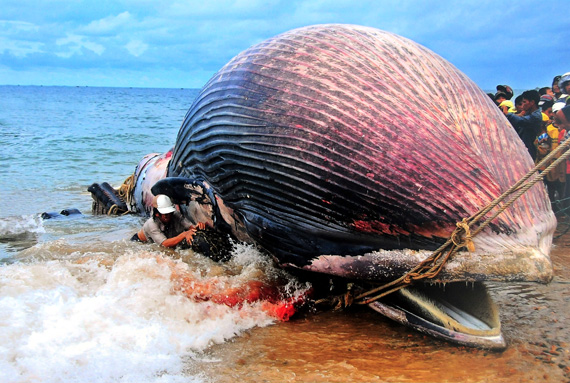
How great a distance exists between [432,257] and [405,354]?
26.6 inches

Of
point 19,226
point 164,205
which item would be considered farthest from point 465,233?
point 19,226

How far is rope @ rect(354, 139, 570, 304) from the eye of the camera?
9.10 ft

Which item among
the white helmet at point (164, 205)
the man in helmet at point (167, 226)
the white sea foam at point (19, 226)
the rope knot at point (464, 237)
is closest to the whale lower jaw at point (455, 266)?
the rope knot at point (464, 237)

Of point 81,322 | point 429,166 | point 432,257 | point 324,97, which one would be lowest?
point 81,322

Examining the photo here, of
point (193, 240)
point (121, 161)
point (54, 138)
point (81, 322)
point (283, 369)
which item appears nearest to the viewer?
point (283, 369)

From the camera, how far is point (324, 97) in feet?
10.6

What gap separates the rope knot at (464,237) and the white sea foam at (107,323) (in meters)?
1.52

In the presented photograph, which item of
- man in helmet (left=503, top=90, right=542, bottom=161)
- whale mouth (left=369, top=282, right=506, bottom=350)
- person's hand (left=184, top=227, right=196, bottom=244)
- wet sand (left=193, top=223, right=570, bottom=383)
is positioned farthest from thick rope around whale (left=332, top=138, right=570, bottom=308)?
man in helmet (left=503, top=90, right=542, bottom=161)

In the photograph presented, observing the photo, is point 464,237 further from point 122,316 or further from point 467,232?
point 122,316

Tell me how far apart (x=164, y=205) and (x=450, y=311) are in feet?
9.20

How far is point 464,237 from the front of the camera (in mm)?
2932

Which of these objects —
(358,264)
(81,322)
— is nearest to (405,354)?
(358,264)

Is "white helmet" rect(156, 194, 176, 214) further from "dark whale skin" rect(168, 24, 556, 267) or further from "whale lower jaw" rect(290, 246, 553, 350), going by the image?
"whale lower jaw" rect(290, 246, 553, 350)

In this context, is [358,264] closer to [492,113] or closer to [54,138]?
[492,113]
